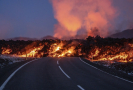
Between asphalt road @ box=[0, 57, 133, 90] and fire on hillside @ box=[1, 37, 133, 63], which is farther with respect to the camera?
fire on hillside @ box=[1, 37, 133, 63]

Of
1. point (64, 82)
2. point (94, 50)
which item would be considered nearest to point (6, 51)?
point (94, 50)

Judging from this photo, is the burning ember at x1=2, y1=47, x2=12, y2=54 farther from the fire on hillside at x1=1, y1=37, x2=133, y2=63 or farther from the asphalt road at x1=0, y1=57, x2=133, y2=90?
the asphalt road at x1=0, y1=57, x2=133, y2=90

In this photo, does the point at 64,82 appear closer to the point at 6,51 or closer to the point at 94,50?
Result: the point at 94,50

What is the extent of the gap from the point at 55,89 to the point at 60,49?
49605mm

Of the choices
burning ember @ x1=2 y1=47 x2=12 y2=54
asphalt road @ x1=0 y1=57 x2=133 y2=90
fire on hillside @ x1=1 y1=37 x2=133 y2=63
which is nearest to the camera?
asphalt road @ x1=0 y1=57 x2=133 y2=90

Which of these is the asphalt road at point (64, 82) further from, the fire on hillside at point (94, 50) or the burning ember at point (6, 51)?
the burning ember at point (6, 51)

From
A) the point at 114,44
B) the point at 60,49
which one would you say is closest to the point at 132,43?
the point at 114,44

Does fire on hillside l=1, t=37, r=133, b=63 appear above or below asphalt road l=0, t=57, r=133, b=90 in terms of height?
above

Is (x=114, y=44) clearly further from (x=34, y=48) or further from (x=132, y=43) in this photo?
(x=34, y=48)

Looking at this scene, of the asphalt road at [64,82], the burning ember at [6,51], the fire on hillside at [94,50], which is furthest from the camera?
the burning ember at [6,51]

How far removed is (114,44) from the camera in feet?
150

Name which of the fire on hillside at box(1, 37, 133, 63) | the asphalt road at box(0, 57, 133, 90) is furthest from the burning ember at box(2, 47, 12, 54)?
the asphalt road at box(0, 57, 133, 90)

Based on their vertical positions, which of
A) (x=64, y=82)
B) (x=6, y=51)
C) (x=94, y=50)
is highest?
(x=6, y=51)

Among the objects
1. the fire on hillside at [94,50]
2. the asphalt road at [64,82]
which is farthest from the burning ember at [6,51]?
the asphalt road at [64,82]
